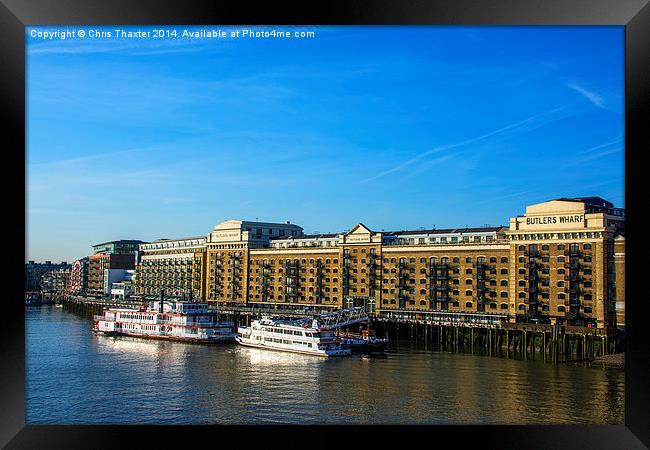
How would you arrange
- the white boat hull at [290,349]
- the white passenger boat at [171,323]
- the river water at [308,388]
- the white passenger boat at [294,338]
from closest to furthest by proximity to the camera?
the river water at [308,388], the white boat hull at [290,349], the white passenger boat at [294,338], the white passenger boat at [171,323]

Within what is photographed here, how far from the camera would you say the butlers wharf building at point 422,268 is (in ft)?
78.6

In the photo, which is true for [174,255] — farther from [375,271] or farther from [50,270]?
[50,270]

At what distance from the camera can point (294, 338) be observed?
2483cm

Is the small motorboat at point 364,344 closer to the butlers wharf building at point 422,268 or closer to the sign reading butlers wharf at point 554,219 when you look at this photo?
the butlers wharf building at point 422,268

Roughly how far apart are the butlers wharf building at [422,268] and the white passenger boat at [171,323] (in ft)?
16.0

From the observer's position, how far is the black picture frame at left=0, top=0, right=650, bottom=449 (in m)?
8.69

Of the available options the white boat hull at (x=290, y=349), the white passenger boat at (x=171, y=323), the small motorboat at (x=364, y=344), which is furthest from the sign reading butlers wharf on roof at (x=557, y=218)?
the white passenger boat at (x=171, y=323)

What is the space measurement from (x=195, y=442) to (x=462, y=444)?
3449mm

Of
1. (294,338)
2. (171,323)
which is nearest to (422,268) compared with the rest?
(294,338)
